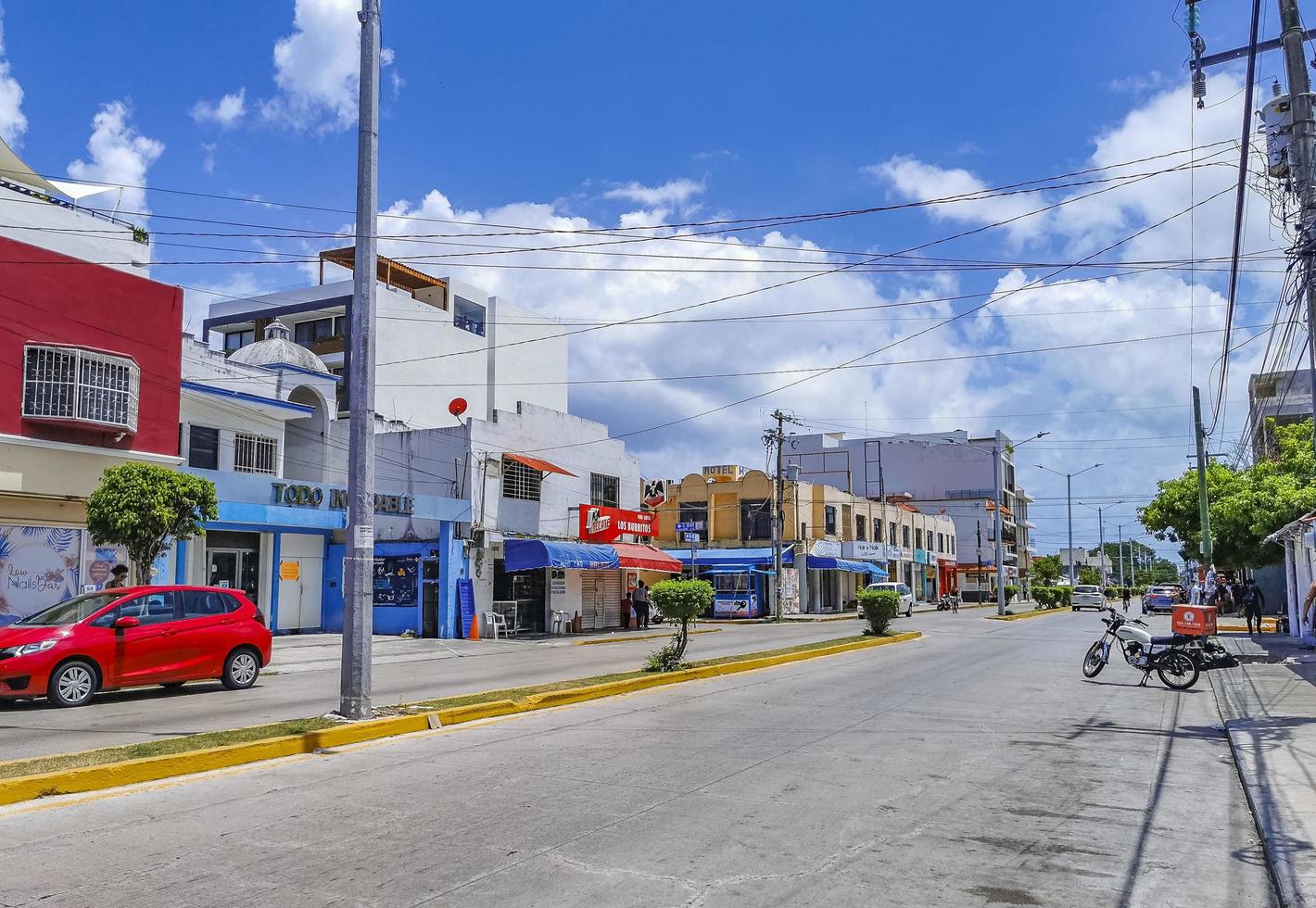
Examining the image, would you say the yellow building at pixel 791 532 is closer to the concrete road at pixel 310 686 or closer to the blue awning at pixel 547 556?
the blue awning at pixel 547 556

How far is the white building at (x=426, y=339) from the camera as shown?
157 ft

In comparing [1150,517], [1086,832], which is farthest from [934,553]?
[1086,832]

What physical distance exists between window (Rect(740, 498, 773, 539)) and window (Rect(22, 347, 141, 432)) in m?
39.0

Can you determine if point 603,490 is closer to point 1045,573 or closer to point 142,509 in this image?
point 142,509

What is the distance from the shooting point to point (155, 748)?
940 centimetres

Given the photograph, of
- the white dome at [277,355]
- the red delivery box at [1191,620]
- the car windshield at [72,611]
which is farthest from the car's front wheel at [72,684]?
the white dome at [277,355]

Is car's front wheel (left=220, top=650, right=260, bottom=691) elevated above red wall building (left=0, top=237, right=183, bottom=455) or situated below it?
below

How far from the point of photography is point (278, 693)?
15477mm

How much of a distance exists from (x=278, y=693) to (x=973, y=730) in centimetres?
1038

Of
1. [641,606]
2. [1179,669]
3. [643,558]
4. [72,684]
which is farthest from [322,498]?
[1179,669]

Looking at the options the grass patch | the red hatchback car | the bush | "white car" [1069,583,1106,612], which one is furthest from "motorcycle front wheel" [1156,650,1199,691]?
"white car" [1069,583,1106,612]

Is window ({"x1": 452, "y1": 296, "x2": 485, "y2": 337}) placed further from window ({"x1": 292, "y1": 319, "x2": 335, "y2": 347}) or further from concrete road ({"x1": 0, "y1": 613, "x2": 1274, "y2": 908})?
concrete road ({"x1": 0, "y1": 613, "x2": 1274, "y2": 908})

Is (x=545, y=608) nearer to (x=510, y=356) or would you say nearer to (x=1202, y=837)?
(x=510, y=356)

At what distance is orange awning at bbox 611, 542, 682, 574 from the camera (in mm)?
35469
